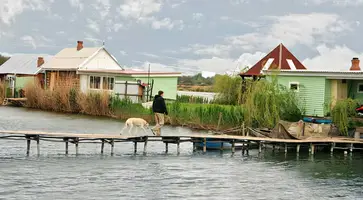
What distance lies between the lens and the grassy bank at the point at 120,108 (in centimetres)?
3722

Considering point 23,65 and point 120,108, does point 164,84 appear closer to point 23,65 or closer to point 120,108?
point 120,108

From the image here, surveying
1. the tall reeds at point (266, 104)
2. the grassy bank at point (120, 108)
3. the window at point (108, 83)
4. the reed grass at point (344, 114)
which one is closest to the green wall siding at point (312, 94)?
the tall reeds at point (266, 104)

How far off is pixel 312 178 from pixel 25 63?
47401 mm

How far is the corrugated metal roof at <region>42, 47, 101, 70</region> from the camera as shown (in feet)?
182

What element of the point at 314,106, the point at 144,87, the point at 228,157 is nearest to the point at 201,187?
the point at 228,157

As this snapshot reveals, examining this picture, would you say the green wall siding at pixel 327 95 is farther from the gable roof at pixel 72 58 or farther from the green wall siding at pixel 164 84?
the gable roof at pixel 72 58

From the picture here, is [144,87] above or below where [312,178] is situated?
above

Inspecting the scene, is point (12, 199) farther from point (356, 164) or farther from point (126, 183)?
point (356, 164)

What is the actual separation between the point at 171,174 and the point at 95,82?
104ft

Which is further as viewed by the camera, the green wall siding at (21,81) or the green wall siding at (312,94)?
Result: the green wall siding at (21,81)

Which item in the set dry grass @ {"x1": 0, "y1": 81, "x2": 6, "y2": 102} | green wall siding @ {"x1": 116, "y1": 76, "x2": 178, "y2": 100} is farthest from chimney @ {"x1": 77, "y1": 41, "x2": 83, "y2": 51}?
green wall siding @ {"x1": 116, "y1": 76, "x2": 178, "y2": 100}

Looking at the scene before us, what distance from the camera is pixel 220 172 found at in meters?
22.1

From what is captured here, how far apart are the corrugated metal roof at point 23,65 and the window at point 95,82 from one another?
10.2 m

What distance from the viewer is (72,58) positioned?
57375 millimetres
